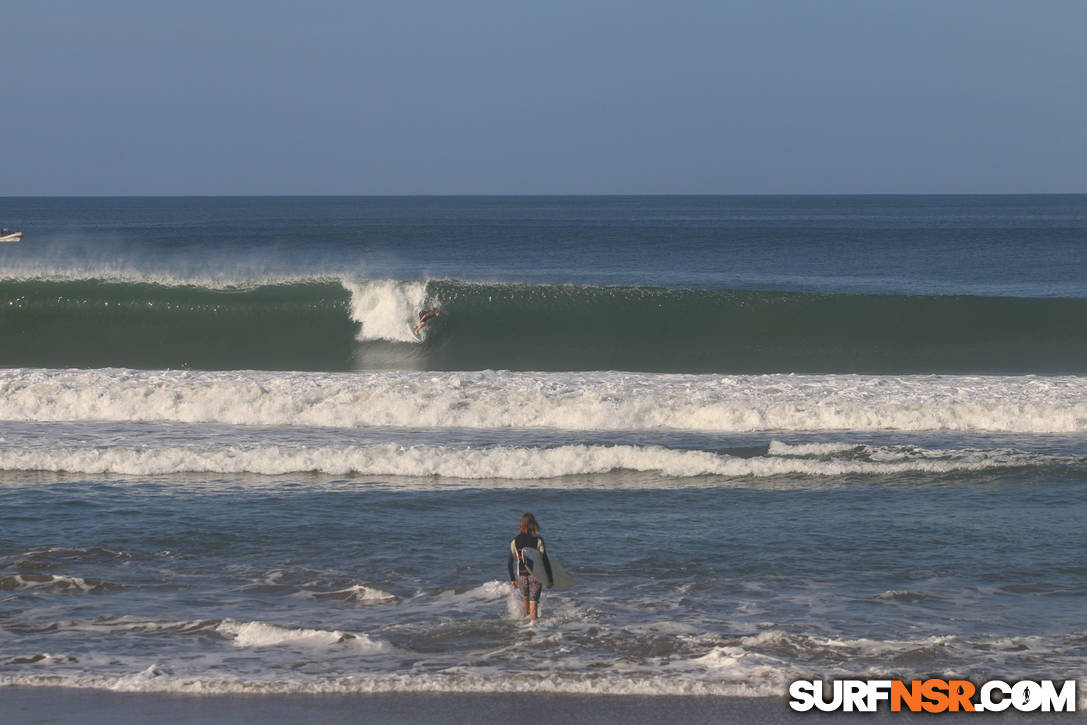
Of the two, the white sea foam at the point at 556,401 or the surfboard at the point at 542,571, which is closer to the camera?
the surfboard at the point at 542,571

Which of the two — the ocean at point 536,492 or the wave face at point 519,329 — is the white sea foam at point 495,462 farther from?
the wave face at point 519,329

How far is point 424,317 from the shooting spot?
2402cm

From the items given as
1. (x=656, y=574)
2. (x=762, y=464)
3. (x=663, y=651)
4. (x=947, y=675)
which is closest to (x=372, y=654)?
(x=663, y=651)

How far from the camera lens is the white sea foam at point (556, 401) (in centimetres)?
1490

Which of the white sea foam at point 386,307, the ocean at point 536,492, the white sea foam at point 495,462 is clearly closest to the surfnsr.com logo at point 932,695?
the ocean at point 536,492

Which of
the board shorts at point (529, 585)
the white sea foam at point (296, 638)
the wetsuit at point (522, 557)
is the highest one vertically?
the wetsuit at point (522, 557)

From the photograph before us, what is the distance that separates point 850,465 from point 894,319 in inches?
502

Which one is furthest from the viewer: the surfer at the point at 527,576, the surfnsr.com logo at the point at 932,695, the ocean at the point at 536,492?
the surfer at the point at 527,576

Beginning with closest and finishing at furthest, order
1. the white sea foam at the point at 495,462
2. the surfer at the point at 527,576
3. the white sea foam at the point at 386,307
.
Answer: the surfer at the point at 527,576 → the white sea foam at the point at 495,462 → the white sea foam at the point at 386,307

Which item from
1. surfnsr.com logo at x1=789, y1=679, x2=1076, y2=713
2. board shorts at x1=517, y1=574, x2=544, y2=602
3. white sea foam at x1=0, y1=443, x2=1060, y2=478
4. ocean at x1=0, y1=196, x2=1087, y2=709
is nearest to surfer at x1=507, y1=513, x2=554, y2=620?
board shorts at x1=517, y1=574, x2=544, y2=602

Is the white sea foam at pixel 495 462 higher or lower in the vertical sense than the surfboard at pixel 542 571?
higher

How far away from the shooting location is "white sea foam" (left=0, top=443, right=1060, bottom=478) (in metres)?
12.7

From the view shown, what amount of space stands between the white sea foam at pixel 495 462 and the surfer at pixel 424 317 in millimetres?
10663

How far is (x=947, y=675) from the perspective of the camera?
709 cm
